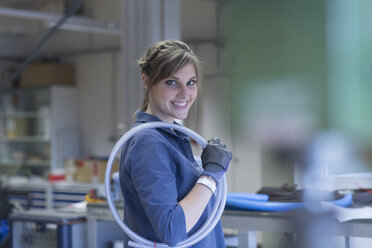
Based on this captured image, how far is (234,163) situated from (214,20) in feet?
5.57

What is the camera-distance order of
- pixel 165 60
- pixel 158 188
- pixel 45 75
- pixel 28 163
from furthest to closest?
pixel 28 163 → pixel 45 75 → pixel 165 60 → pixel 158 188

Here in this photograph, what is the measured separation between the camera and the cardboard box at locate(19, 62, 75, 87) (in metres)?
7.43

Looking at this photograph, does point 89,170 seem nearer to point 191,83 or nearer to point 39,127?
point 39,127

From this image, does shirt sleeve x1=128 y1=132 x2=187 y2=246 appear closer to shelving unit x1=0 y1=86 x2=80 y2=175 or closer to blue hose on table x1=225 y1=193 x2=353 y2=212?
blue hose on table x1=225 y1=193 x2=353 y2=212

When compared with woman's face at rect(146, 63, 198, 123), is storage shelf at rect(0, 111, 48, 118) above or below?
below

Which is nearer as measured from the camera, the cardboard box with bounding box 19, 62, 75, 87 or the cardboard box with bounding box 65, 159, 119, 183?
the cardboard box with bounding box 65, 159, 119, 183

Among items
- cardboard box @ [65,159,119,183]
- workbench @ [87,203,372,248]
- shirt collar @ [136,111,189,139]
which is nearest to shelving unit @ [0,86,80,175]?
cardboard box @ [65,159,119,183]

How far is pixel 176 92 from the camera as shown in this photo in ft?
4.49

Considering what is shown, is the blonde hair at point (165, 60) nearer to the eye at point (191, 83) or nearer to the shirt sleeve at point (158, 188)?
the eye at point (191, 83)

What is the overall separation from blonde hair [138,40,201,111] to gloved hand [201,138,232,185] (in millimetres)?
196

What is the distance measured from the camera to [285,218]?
7.38 feet

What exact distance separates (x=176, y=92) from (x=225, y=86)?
15.7 feet

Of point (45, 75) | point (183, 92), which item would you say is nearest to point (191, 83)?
point (183, 92)

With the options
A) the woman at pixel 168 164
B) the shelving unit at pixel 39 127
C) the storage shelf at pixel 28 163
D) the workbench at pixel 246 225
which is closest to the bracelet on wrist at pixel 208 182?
the woman at pixel 168 164
